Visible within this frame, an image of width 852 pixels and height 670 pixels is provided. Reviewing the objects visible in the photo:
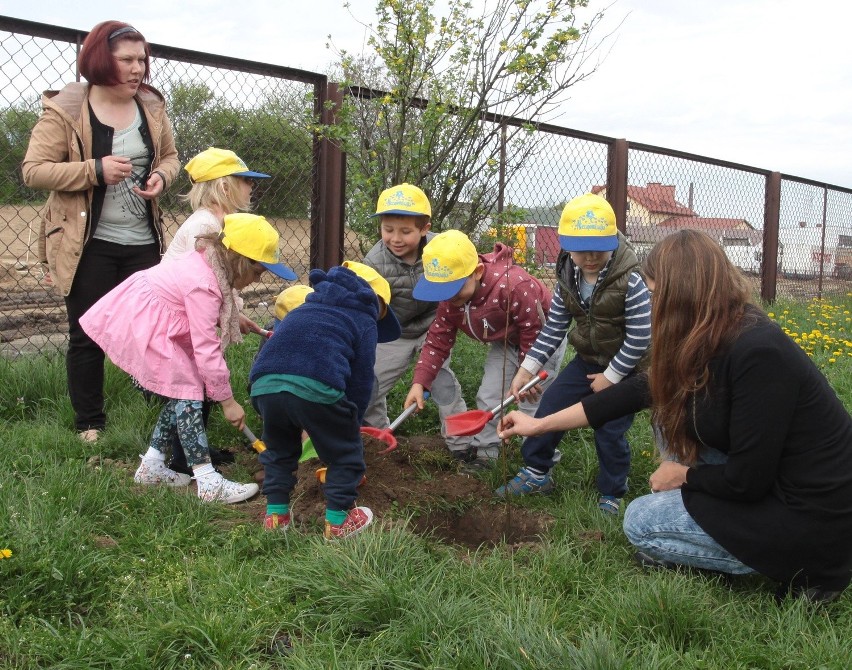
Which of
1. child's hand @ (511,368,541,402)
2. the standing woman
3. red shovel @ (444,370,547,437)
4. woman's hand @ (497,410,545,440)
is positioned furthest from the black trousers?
woman's hand @ (497,410,545,440)

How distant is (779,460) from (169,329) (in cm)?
237

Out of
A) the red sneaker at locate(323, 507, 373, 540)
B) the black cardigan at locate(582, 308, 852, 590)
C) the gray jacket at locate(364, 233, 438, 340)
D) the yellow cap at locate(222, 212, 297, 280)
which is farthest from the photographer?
the gray jacket at locate(364, 233, 438, 340)

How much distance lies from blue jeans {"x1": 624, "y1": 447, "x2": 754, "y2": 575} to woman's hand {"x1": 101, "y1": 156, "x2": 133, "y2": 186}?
2.64 m

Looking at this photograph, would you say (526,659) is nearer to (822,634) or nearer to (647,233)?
(822,634)

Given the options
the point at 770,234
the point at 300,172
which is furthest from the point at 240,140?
the point at 770,234

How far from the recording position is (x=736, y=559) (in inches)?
103

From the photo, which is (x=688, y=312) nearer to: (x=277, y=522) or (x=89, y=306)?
(x=277, y=522)

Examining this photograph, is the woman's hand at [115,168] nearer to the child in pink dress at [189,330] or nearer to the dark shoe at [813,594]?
the child in pink dress at [189,330]

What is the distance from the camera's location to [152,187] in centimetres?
394

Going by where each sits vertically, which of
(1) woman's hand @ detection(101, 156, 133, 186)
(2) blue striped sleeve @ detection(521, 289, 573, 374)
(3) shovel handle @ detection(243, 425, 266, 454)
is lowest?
(3) shovel handle @ detection(243, 425, 266, 454)

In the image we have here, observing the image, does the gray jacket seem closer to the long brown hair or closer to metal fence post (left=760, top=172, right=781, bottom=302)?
the long brown hair

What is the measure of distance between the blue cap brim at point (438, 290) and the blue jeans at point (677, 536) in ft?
4.19

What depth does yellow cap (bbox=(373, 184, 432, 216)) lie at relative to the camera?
405 centimetres

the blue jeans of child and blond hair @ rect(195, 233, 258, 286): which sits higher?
blond hair @ rect(195, 233, 258, 286)
